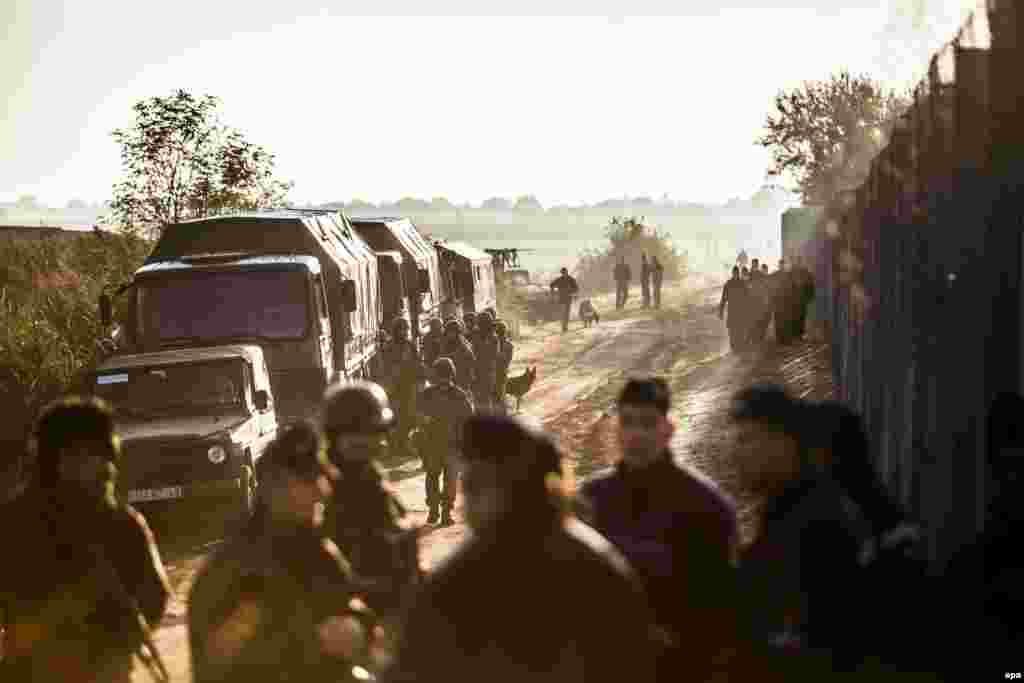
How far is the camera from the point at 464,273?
3512 centimetres

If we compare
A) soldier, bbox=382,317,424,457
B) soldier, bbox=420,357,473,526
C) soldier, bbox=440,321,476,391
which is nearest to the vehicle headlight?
soldier, bbox=420,357,473,526

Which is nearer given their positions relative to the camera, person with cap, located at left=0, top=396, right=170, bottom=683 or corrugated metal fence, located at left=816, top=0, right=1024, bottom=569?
person with cap, located at left=0, top=396, right=170, bottom=683

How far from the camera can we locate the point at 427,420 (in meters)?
16.7

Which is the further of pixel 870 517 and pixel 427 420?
pixel 427 420

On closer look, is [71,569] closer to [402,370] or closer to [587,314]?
[402,370]

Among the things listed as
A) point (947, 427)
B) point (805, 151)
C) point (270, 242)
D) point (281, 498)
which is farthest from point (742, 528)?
point (805, 151)

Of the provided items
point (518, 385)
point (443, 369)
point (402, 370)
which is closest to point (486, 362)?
point (402, 370)

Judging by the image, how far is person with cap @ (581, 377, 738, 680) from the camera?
6.26m

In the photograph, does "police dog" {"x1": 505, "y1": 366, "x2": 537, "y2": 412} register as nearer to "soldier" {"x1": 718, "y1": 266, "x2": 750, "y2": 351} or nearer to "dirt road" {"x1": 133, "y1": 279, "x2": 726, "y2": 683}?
"dirt road" {"x1": 133, "y1": 279, "x2": 726, "y2": 683}

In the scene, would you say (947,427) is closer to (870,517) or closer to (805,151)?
(870,517)

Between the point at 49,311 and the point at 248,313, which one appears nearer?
the point at 248,313

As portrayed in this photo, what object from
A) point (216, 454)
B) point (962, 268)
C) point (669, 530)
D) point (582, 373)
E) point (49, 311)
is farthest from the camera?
point (582, 373)

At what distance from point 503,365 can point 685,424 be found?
8.99 feet

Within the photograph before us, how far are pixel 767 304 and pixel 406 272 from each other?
31.9ft
